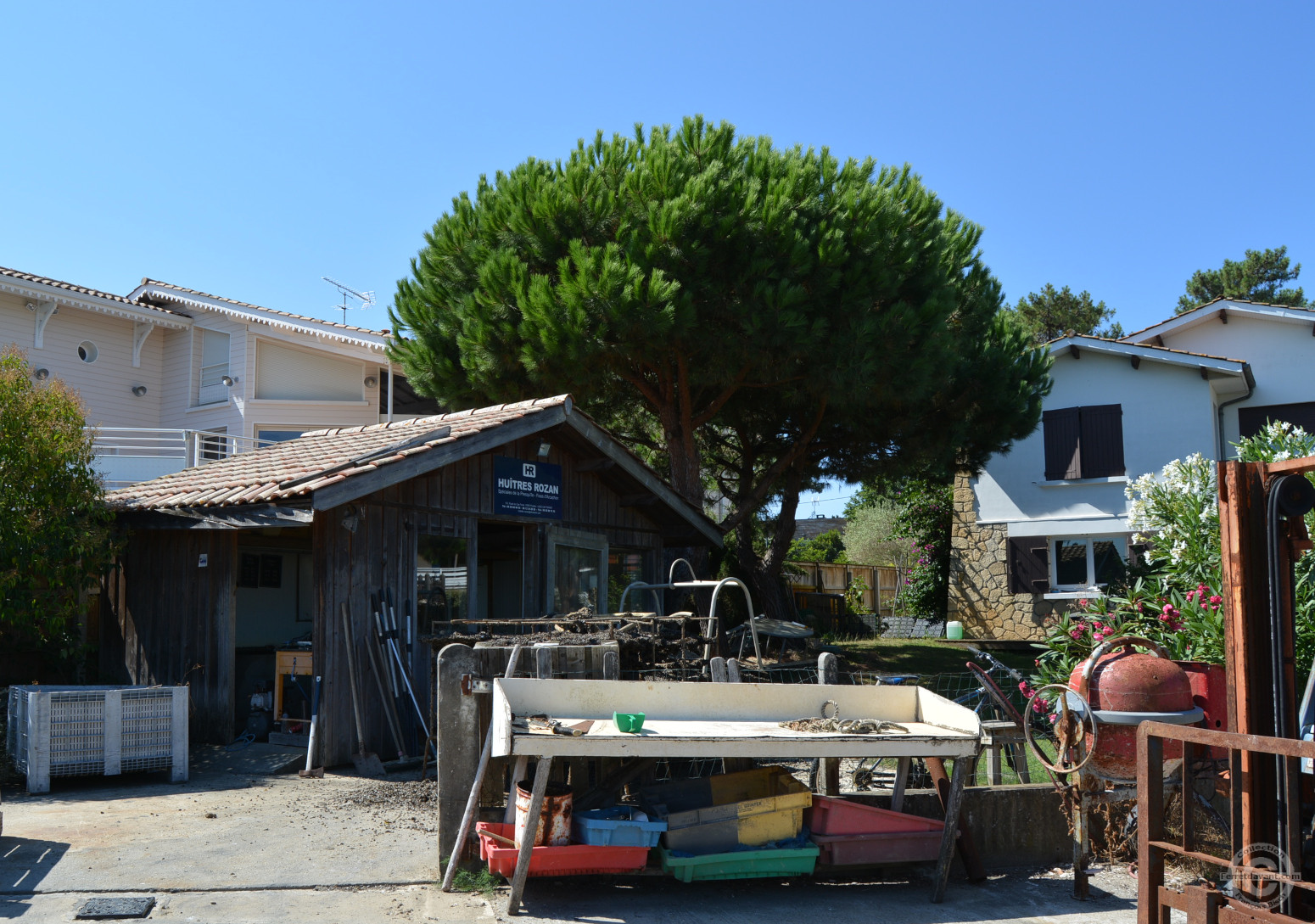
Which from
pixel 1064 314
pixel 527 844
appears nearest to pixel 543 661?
pixel 527 844

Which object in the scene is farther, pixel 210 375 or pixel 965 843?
pixel 210 375

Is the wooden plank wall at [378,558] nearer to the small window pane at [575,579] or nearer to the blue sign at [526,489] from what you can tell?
the blue sign at [526,489]

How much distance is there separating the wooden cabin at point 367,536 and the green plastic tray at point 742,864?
13.3 feet

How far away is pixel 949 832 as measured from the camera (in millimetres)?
6012

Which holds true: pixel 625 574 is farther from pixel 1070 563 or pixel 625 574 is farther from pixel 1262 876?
pixel 1070 563

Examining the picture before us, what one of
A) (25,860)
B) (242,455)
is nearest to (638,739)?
(25,860)

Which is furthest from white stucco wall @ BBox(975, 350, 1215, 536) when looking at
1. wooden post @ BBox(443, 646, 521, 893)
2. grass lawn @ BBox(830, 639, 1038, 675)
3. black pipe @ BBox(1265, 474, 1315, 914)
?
wooden post @ BBox(443, 646, 521, 893)

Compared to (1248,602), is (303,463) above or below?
above

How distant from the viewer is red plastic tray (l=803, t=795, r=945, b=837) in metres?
6.23

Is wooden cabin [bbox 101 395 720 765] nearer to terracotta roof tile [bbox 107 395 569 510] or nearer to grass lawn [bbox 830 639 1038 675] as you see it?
terracotta roof tile [bbox 107 395 569 510]

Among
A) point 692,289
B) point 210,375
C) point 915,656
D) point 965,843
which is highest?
point 210,375

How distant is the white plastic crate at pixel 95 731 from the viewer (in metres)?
8.30

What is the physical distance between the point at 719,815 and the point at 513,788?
47.4 inches

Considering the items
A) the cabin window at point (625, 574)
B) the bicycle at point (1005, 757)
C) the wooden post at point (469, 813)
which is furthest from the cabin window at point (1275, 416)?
the wooden post at point (469, 813)
